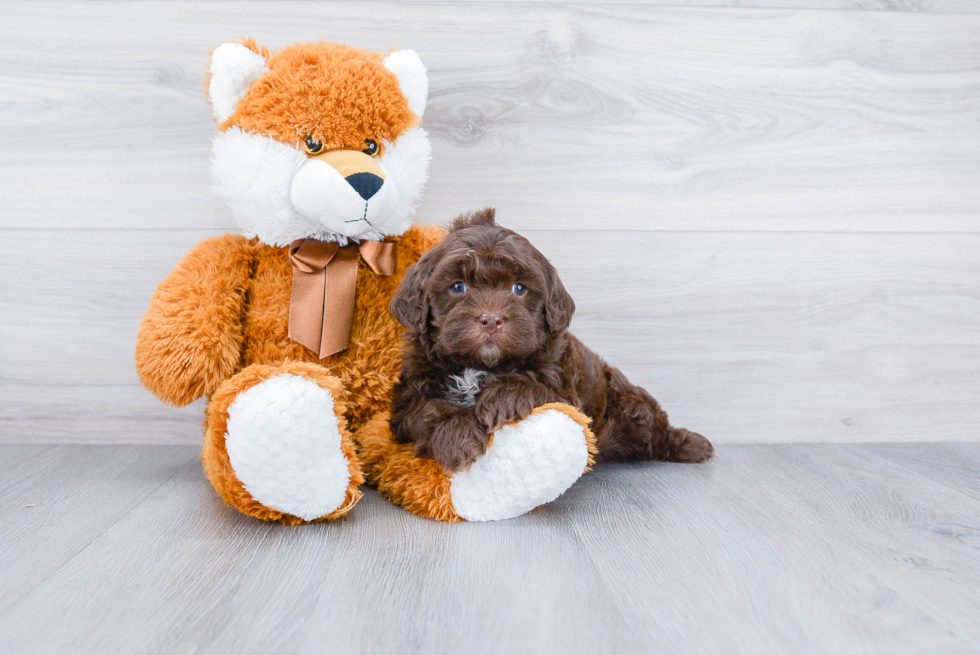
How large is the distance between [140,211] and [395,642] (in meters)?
1.31

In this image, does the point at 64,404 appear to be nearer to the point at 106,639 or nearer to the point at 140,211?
the point at 140,211

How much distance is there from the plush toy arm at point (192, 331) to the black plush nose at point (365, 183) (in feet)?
1.09

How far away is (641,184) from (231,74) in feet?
3.25

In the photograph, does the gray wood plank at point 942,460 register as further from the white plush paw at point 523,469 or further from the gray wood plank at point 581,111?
the white plush paw at point 523,469

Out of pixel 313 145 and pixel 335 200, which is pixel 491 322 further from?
pixel 313 145

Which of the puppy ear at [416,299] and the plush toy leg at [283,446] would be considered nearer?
the plush toy leg at [283,446]

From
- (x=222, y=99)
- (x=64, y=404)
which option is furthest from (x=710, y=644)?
(x=64, y=404)

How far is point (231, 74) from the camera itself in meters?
1.30

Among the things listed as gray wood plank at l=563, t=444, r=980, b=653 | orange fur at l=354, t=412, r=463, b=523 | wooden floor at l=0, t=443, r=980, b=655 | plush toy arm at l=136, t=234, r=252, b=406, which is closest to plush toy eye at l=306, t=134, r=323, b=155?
plush toy arm at l=136, t=234, r=252, b=406

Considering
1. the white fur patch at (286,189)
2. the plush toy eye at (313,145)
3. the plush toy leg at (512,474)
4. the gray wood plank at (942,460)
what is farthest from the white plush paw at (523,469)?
the gray wood plank at (942,460)

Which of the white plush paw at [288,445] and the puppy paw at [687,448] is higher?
the white plush paw at [288,445]

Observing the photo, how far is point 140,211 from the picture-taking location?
1689mm

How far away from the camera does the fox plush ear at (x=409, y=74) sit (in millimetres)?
1381

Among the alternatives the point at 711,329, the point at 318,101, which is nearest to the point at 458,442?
the point at 318,101
